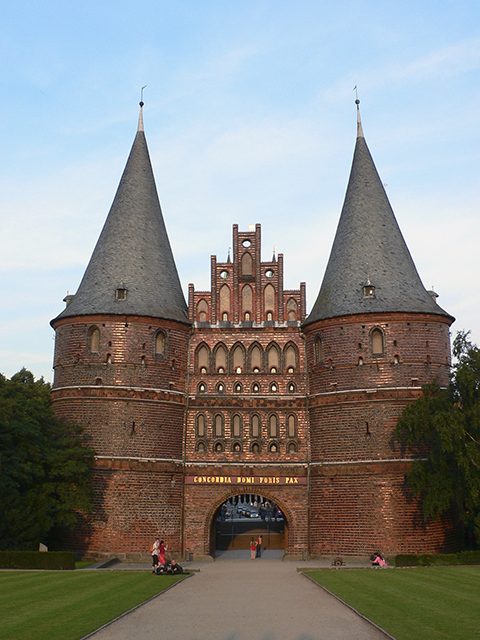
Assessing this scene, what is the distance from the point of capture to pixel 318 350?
4112 cm

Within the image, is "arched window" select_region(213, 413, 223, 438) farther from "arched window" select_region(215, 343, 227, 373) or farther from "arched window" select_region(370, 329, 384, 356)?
"arched window" select_region(370, 329, 384, 356)

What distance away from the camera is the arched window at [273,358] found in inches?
1652

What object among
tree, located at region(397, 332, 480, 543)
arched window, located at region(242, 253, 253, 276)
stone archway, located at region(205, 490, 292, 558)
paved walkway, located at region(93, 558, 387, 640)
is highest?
arched window, located at region(242, 253, 253, 276)

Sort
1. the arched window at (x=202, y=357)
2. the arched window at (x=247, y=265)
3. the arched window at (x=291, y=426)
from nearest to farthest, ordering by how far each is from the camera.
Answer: the arched window at (x=291, y=426) → the arched window at (x=202, y=357) → the arched window at (x=247, y=265)

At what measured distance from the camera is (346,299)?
40188mm

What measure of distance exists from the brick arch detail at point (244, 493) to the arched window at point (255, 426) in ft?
8.95

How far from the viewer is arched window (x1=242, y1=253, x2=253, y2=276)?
141ft

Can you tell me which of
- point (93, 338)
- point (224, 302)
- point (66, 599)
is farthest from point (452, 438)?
point (93, 338)

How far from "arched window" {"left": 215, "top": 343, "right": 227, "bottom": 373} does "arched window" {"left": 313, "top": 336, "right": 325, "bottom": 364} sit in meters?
4.95

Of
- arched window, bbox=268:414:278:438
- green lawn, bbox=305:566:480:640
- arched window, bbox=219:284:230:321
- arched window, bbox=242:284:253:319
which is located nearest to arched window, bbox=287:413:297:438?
arched window, bbox=268:414:278:438

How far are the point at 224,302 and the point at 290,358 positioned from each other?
480 centimetres

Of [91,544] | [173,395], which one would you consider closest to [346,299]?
[173,395]

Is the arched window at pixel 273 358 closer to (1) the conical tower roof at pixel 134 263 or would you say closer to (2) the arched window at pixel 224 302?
(2) the arched window at pixel 224 302

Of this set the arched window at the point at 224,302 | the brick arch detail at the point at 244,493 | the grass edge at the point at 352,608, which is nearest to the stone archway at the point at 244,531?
the brick arch detail at the point at 244,493
